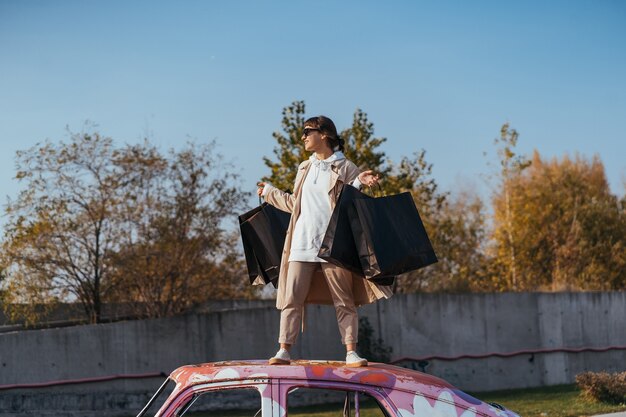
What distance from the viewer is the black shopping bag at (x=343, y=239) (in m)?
6.77

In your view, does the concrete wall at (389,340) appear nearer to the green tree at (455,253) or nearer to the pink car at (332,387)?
the green tree at (455,253)

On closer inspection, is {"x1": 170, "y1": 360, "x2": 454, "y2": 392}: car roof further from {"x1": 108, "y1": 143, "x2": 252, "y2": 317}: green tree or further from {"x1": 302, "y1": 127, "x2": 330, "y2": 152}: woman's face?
{"x1": 108, "y1": 143, "x2": 252, "y2": 317}: green tree

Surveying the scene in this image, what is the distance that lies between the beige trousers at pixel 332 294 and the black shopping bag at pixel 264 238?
2.53 ft

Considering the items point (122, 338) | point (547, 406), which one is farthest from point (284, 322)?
point (122, 338)

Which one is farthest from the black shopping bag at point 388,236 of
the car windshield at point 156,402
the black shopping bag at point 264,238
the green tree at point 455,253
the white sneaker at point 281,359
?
the green tree at point 455,253

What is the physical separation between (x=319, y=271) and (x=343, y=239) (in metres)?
0.40

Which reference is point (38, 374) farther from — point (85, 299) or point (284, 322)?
point (284, 322)

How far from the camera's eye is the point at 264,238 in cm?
774

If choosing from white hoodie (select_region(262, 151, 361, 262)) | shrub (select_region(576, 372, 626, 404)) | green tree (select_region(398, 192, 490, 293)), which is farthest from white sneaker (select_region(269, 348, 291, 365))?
green tree (select_region(398, 192, 490, 293))

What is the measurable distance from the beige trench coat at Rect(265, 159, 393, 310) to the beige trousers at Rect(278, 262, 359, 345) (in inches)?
3.9

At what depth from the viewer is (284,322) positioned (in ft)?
22.7

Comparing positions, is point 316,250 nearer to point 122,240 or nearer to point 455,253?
point 122,240

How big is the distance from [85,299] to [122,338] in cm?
169

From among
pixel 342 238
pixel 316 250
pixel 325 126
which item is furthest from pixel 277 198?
pixel 342 238
